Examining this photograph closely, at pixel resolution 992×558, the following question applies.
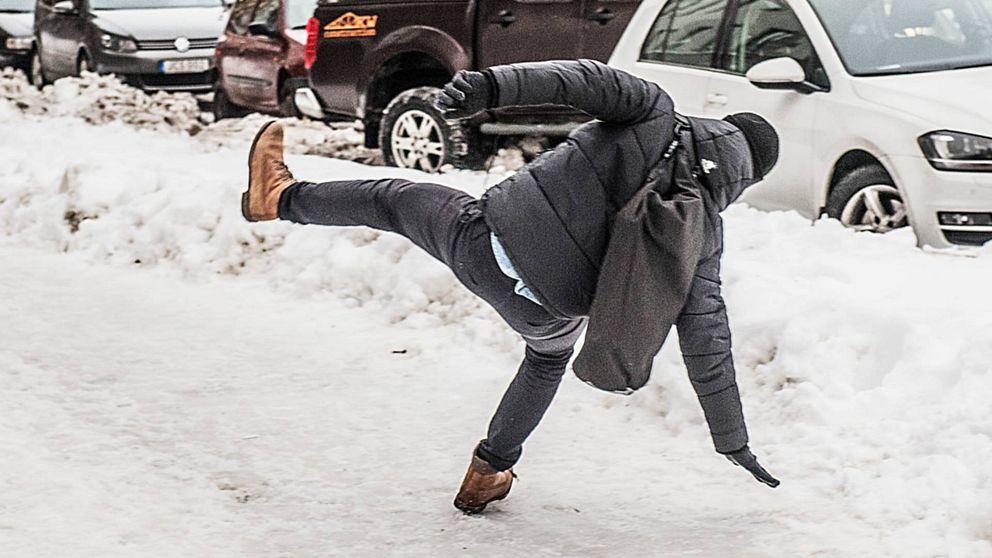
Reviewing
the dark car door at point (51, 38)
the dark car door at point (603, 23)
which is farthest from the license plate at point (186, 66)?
the dark car door at point (603, 23)

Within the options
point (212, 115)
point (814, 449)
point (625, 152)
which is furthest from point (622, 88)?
point (212, 115)

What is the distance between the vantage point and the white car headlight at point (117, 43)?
15.9 metres

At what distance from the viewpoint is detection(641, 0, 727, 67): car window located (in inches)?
316

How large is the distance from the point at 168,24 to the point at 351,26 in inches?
237

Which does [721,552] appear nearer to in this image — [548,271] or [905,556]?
[905,556]

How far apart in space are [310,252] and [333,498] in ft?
9.18

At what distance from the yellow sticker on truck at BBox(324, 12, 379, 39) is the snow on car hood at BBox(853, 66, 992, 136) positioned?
4381 millimetres

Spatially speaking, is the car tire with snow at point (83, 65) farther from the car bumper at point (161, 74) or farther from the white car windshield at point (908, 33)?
the white car windshield at point (908, 33)

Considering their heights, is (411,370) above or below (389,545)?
below

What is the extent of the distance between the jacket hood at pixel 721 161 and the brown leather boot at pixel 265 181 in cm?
127

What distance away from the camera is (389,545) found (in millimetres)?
4027

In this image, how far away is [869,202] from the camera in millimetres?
6852

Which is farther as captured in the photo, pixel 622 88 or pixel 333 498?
pixel 333 498

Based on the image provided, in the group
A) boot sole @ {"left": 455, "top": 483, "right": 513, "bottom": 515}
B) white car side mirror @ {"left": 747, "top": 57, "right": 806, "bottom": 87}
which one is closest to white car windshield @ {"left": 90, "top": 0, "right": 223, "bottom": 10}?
white car side mirror @ {"left": 747, "top": 57, "right": 806, "bottom": 87}
